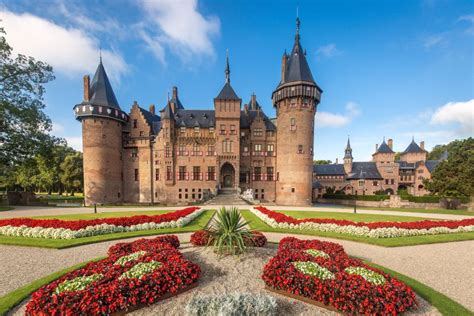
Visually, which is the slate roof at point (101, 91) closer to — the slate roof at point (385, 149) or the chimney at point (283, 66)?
the chimney at point (283, 66)

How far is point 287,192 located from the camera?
90.6ft

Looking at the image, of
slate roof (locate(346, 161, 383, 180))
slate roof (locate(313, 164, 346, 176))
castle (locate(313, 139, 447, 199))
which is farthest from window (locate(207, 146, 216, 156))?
slate roof (locate(346, 161, 383, 180))

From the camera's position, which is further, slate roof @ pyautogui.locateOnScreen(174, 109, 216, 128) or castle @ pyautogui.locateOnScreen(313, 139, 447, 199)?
castle @ pyautogui.locateOnScreen(313, 139, 447, 199)

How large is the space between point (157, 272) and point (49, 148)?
28817 mm

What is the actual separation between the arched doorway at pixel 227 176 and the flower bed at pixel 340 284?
27789 millimetres

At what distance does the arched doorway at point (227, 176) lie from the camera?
107 ft

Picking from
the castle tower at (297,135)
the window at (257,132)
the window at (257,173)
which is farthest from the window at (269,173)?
the window at (257,132)

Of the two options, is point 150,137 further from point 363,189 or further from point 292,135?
point 363,189

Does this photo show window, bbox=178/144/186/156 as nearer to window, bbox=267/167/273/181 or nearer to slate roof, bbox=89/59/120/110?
slate roof, bbox=89/59/120/110

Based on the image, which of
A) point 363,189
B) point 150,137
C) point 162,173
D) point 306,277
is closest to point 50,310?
point 306,277

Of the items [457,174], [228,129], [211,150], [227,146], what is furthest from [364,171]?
[211,150]

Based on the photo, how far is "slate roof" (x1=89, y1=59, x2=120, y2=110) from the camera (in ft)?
94.8

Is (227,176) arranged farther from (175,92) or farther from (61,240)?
(61,240)

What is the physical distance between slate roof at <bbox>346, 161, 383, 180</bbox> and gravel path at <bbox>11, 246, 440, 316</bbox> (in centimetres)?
4756
